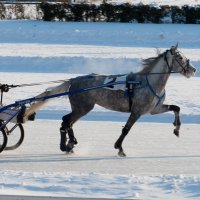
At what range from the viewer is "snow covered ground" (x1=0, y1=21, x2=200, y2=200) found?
8.58m

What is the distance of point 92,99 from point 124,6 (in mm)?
21314

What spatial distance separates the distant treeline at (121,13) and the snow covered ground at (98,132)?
8.42ft

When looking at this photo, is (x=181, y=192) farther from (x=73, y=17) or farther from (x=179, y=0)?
(x=179, y=0)

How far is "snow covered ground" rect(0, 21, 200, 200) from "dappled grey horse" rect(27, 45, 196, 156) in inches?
21.3

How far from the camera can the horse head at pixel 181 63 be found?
11484mm

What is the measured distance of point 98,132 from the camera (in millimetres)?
13578

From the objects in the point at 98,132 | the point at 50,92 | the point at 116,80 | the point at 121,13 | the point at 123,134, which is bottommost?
the point at 98,132

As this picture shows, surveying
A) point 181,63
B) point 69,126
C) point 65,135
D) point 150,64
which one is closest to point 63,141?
point 65,135

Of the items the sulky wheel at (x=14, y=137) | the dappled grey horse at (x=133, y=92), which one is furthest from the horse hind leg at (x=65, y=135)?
the sulky wheel at (x=14, y=137)

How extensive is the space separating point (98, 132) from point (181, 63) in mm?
2668

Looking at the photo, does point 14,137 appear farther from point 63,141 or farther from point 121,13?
point 121,13

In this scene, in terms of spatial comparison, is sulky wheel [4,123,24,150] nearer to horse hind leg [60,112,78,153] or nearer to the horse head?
horse hind leg [60,112,78,153]

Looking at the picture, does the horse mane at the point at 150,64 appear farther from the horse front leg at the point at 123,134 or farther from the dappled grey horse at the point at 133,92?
the horse front leg at the point at 123,134

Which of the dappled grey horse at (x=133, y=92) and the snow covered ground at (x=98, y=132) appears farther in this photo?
the dappled grey horse at (x=133, y=92)
